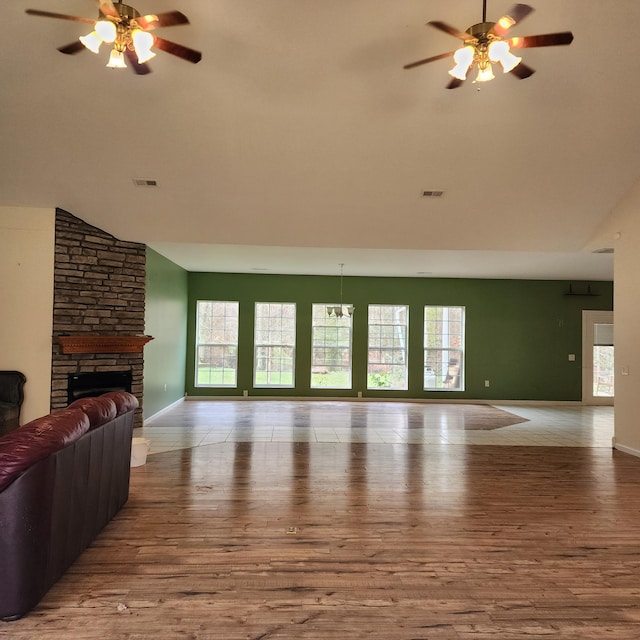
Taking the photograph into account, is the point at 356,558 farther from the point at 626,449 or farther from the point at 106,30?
the point at 626,449

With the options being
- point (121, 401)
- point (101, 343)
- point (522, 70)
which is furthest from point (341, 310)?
point (522, 70)

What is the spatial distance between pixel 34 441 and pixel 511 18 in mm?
3244

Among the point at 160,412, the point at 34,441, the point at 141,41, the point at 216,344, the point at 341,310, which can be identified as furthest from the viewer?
the point at 216,344

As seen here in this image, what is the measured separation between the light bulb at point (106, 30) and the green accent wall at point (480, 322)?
290 inches

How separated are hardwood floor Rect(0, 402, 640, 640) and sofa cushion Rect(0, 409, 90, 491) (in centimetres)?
68

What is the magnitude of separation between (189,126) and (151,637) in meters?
3.84

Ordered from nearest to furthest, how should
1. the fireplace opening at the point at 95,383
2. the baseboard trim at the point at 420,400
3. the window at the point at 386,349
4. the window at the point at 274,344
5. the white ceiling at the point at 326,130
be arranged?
the white ceiling at the point at 326,130 → the fireplace opening at the point at 95,383 → the baseboard trim at the point at 420,400 → the window at the point at 274,344 → the window at the point at 386,349

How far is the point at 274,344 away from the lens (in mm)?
9859

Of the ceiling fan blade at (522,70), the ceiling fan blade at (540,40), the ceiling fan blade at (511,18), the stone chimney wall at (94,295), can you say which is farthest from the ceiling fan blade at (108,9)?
the stone chimney wall at (94,295)

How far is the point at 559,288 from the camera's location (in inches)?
396

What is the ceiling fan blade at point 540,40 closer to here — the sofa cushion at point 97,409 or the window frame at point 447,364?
the sofa cushion at point 97,409

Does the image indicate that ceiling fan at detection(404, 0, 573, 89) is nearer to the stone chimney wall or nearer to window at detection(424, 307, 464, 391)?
the stone chimney wall

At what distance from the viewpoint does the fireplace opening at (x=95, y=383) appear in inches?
216

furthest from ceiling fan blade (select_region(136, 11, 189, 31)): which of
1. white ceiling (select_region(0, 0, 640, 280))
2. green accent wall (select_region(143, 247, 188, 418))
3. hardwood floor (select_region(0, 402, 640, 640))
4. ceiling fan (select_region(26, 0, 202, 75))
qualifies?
green accent wall (select_region(143, 247, 188, 418))
